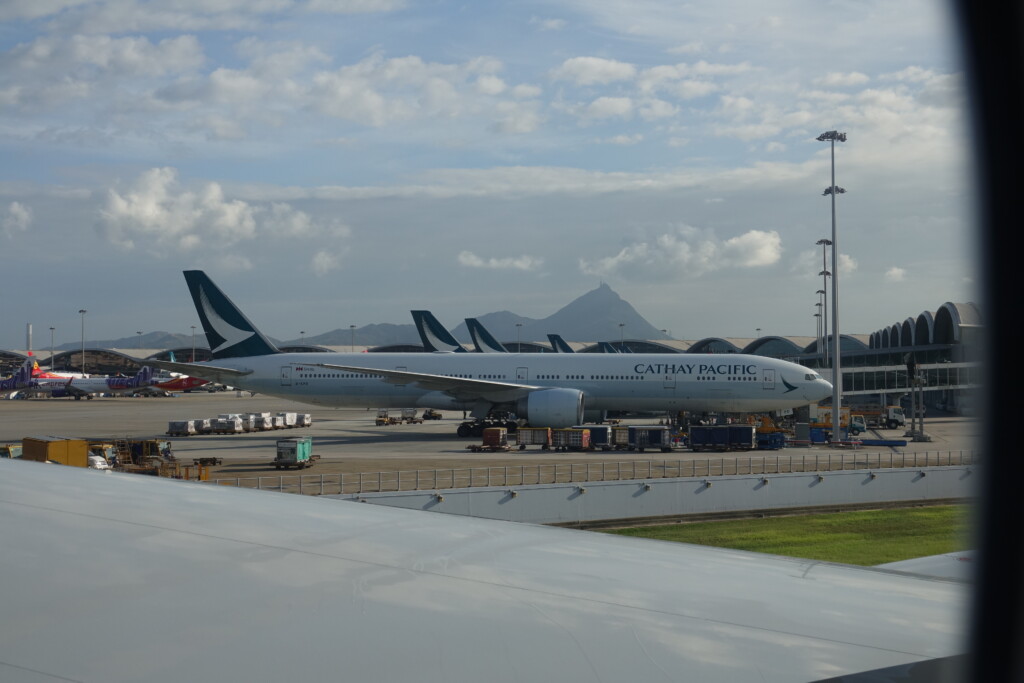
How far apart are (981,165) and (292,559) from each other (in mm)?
5652

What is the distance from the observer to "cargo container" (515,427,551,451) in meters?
43.8

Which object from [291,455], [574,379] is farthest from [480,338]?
[291,455]

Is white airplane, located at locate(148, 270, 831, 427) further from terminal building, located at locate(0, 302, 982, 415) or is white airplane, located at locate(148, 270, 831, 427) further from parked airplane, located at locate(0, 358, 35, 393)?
parked airplane, located at locate(0, 358, 35, 393)

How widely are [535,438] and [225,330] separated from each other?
66.5 ft

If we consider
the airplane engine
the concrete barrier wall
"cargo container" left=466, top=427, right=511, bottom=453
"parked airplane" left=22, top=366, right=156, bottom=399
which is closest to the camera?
the concrete barrier wall

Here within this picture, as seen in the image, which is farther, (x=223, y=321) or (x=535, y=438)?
(x=223, y=321)

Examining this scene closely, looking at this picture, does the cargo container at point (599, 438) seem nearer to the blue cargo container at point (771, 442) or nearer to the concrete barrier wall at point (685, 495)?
the blue cargo container at point (771, 442)

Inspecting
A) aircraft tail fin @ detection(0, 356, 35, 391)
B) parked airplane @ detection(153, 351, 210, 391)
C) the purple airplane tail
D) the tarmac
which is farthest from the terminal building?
aircraft tail fin @ detection(0, 356, 35, 391)

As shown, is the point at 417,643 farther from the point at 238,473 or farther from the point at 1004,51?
the point at 238,473

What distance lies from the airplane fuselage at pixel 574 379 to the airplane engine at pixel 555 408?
7.98 feet

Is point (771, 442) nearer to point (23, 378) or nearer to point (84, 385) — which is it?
point (84, 385)

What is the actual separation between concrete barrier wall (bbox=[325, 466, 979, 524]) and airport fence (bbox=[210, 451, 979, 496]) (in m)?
0.97

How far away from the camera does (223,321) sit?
5106cm

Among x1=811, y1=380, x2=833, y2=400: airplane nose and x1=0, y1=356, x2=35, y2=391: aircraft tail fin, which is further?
x1=0, y1=356, x2=35, y2=391: aircraft tail fin
